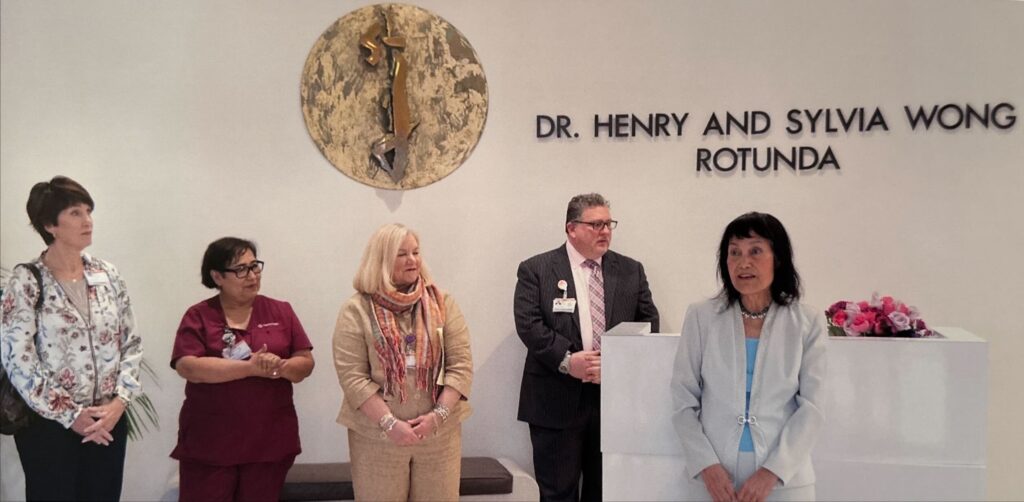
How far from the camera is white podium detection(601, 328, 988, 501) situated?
3449 mm

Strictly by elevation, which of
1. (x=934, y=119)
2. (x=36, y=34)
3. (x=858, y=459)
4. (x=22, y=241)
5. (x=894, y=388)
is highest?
(x=36, y=34)

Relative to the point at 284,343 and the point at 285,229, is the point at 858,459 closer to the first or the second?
the point at 284,343

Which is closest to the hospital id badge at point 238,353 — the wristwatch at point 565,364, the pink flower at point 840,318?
the wristwatch at point 565,364

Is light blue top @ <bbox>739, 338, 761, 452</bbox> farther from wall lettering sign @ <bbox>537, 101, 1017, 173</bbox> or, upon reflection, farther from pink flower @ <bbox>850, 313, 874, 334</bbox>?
wall lettering sign @ <bbox>537, 101, 1017, 173</bbox>

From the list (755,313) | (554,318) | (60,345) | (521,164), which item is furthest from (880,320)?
(60,345)

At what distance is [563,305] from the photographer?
470 cm

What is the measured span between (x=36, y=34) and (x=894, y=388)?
4.15 meters

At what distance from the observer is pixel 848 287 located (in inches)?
200

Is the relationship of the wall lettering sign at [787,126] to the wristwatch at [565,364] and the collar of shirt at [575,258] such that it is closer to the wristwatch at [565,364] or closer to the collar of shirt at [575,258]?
the collar of shirt at [575,258]

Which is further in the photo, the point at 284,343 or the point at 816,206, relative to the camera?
the point at 816,206

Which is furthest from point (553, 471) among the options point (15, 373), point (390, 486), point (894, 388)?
point (15, 373)

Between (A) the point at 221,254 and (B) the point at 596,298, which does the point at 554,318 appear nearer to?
(B) the point at 596,298

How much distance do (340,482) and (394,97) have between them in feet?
6.19

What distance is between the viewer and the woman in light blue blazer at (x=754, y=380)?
329 centimetres
